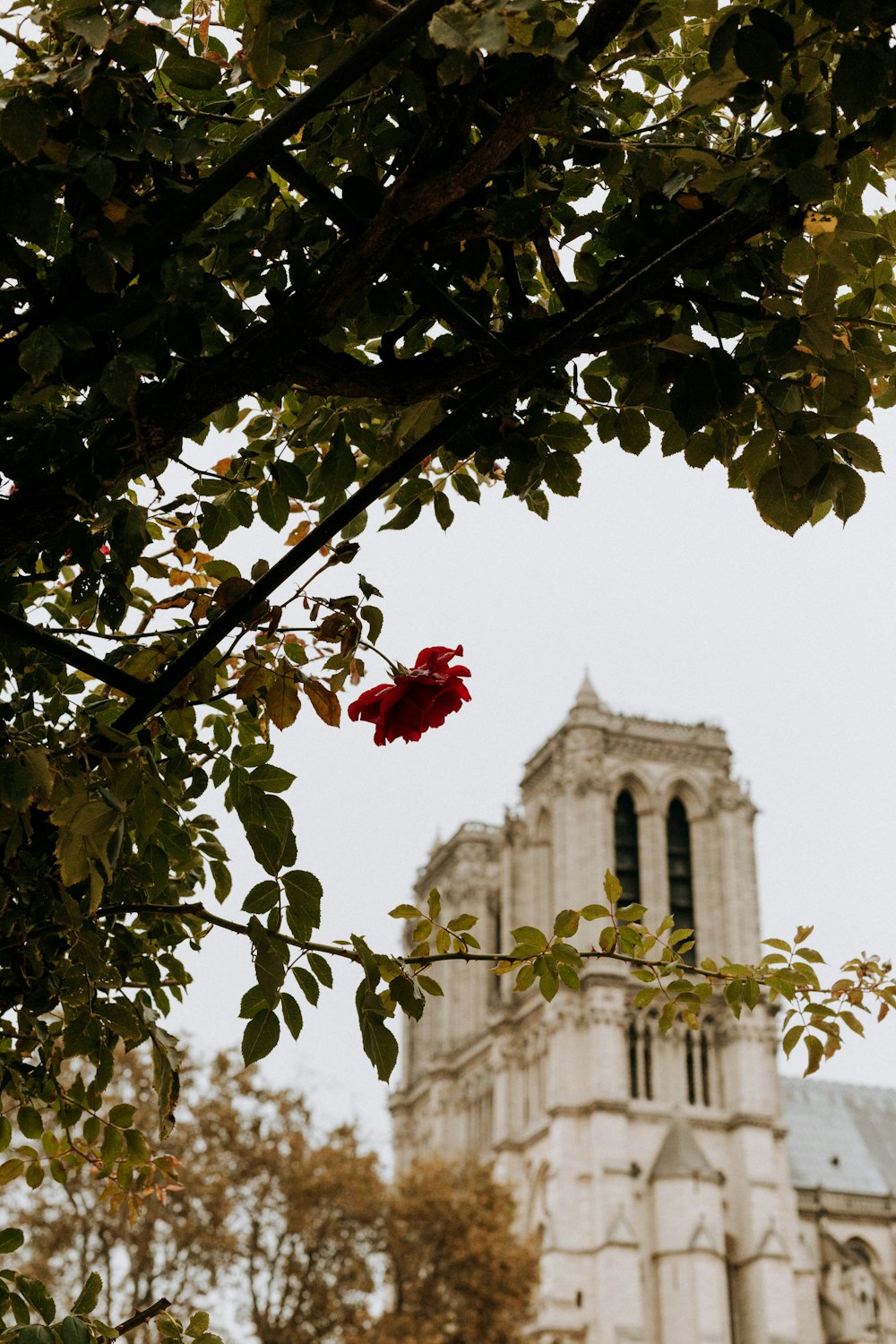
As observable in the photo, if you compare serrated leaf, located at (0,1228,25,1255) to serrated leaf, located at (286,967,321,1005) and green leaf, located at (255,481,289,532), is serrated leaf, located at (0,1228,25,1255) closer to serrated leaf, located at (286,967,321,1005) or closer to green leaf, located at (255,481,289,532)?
serrated leaf, located at (286,967,321,1005)

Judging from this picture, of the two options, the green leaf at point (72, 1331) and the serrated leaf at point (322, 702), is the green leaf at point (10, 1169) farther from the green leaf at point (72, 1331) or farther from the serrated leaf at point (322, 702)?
the serrated leaf at point (322, 702)

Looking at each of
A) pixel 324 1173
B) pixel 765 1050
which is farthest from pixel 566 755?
pixel 324 1173

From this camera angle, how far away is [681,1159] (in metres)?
47.8

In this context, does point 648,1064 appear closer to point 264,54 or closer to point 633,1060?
point 633,1060

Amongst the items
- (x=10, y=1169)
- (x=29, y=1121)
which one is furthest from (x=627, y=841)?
(x=29, y=1121)

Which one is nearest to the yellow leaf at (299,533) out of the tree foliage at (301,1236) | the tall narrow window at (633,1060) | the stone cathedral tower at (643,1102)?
the tree foliage at (301,1236)

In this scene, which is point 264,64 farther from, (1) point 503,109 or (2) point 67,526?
(2) point 67,526

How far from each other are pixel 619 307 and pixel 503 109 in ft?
1.03

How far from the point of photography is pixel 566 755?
5456 cm

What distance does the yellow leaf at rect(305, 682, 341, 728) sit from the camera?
2.47 meters

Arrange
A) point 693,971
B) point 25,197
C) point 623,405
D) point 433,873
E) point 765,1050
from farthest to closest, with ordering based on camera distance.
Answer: point 433,873
point 765,1050
point 693,971
point 623,405
point 25,197

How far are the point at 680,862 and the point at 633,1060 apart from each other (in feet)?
26.4

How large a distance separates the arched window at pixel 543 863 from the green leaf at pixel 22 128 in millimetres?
53460

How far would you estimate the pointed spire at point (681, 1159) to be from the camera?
47344 millimetres
